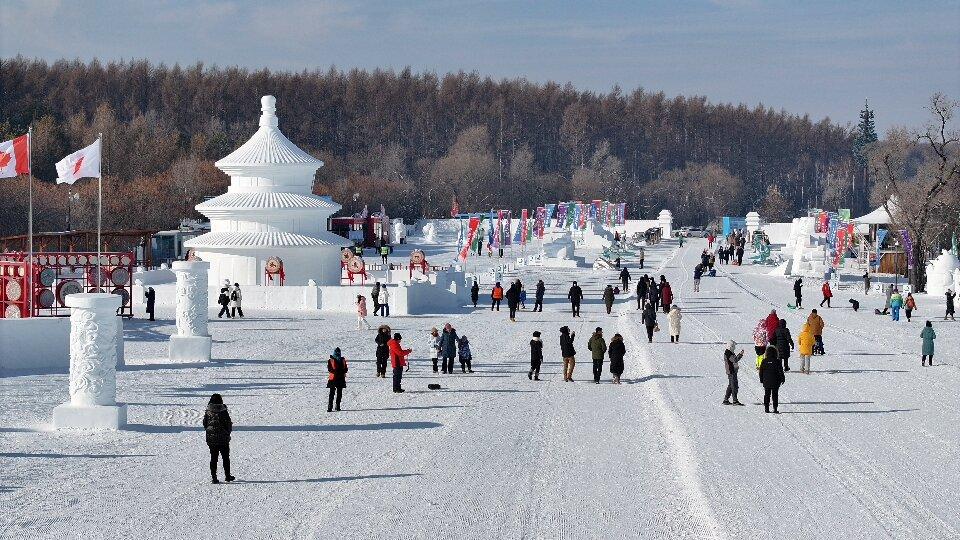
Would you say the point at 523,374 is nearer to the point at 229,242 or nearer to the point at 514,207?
the point at 229,242

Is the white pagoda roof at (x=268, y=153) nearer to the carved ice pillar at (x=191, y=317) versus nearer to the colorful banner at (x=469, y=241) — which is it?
the colorful banner at (x=469, y=241)

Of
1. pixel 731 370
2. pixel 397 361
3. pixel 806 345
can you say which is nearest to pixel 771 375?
pixel 731 370

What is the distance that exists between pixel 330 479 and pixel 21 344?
11.1 m

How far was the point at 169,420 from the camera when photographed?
17859 mm

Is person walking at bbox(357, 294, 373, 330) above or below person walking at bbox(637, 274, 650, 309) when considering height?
below

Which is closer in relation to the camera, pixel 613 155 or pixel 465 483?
pixel 465 483

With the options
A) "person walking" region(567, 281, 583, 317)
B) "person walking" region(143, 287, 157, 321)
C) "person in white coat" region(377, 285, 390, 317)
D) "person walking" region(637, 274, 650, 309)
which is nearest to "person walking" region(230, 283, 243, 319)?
"person walking" region(143, 287, 157, 321)

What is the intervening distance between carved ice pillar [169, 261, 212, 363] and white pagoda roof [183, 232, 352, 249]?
15.7 metres

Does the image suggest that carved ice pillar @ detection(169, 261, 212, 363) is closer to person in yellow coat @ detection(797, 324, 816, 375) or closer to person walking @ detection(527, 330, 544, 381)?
person walking @ detection(527, 330, 544, 381)

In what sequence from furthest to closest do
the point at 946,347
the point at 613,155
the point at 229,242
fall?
the point at 613,155, the point at 229,242, the point at 946,347

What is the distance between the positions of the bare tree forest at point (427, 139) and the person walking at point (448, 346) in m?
54.3

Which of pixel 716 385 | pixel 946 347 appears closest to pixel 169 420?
pixel 716 385

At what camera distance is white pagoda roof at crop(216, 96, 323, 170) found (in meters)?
43.5

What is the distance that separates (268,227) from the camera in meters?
42.1
